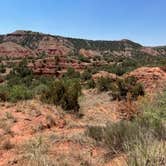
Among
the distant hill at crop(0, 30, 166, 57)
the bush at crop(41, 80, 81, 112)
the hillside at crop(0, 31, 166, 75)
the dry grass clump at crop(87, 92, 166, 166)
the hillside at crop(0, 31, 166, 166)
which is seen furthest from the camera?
the distant hill at crop(0, 30, 166, 57)

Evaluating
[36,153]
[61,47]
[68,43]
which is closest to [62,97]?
[36,153]

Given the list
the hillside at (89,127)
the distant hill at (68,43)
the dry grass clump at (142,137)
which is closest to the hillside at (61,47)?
the distant hill at (68,43)

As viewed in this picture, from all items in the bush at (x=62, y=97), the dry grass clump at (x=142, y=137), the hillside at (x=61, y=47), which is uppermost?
the hillside at (x=61, y=47)

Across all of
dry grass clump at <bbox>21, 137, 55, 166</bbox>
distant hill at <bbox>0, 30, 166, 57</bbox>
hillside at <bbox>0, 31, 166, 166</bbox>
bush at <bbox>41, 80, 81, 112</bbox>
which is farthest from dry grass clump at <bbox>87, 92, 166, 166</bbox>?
distant hill at <bbox>0, 30, 166, 57</bbox>

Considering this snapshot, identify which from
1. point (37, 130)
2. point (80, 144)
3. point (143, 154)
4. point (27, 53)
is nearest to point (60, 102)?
point (37, 130)

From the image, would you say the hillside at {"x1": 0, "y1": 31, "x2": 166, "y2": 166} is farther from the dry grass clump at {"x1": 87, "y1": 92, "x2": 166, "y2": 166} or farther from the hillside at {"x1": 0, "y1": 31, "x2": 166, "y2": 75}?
the hillside at {"x1": 0, "y1": 31, "x2": 166, "y2": 75}

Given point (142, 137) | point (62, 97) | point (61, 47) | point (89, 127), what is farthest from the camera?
point (61, 47)

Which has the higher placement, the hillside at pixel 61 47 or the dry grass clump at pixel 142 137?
the hillside at pixel 61 47

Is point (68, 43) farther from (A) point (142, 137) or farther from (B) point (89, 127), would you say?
(A) point (142, 137)

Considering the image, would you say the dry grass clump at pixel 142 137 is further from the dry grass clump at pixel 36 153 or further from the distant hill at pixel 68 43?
the distant hill at pixel 68 43

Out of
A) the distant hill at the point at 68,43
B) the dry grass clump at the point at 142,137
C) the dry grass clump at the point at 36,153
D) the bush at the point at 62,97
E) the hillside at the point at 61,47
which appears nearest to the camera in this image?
the dry grass clump at the point at 142,137

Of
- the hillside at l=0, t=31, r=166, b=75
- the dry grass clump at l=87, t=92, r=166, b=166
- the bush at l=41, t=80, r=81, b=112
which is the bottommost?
the bush at l=41, t=80, r=81, b=112

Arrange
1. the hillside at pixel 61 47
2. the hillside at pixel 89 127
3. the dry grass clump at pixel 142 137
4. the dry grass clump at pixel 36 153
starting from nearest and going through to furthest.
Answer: the dry grass clump at pixel 142 137, the dry grass clump at pixel 36 153, the hillside at pixel 89 127, the hillside at pixel 61 47

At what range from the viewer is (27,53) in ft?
284
